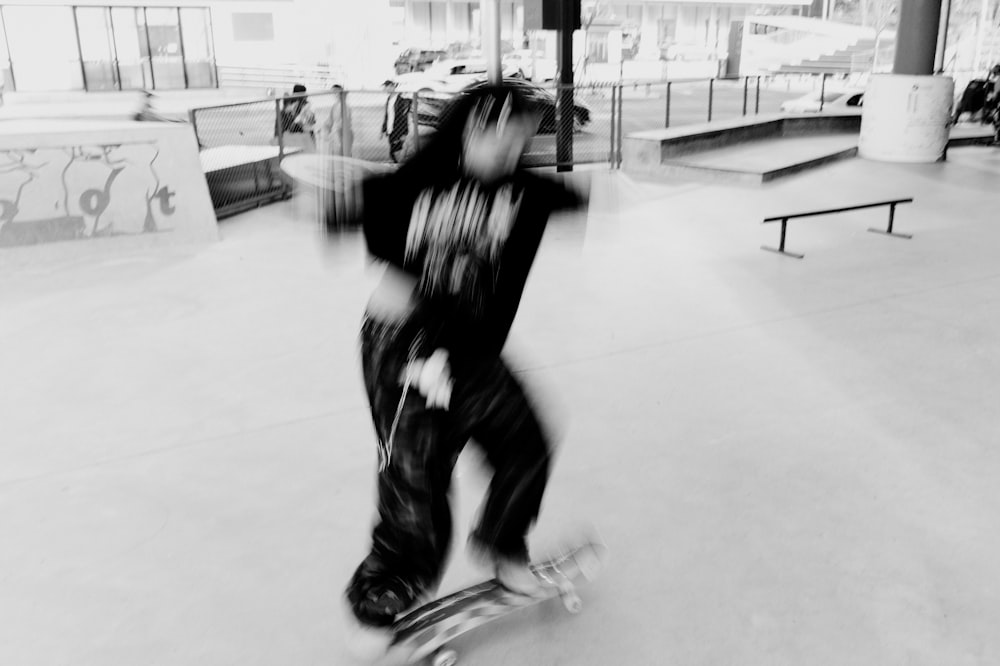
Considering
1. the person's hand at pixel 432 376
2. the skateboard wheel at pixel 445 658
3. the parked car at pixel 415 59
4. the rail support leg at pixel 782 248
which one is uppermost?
the parked car at pixel 415 59

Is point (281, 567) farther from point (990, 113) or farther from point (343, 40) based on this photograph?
point (343, 40)

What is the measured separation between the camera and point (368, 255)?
2.42 meters

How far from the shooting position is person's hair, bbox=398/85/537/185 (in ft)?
7.47

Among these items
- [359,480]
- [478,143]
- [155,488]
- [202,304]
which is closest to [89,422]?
[155,488]

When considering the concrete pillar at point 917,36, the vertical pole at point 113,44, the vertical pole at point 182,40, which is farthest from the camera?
the vertical pole at point 182,40

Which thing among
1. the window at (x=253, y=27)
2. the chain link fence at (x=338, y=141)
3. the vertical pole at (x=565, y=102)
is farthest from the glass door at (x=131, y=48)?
the vertical pole at (x=565, y=102)

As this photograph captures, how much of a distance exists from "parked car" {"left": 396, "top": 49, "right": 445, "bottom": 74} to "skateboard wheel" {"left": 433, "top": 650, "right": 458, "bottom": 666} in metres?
39.8

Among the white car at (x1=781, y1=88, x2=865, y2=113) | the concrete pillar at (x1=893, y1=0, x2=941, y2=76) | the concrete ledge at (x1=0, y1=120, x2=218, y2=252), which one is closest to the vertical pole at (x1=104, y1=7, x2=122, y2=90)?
the white car at (x1=781, y1=88, x2=865, y2=113)

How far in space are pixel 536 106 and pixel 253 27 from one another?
41.9 meters

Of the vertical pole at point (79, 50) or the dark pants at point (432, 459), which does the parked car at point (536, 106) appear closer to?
the dark pants at point (432, 459)

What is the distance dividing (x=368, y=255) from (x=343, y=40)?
39518mm

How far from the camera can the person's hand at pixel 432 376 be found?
2.31 metres

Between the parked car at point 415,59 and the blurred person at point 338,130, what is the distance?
92.6 ft

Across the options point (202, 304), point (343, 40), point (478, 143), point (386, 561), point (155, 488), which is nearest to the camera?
point (478, 143)
